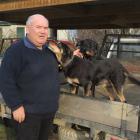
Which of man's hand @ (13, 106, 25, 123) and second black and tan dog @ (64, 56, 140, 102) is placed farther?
second black and tan dog @ (64, 56, 140, 102)

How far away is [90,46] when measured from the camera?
17.3ft

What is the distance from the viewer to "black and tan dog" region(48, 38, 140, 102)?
5.02m

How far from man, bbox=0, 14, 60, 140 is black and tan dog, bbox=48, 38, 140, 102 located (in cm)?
125

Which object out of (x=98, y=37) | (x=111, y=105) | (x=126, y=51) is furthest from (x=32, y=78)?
(x=98, y=37)

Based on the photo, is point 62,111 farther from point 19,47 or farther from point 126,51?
point 126,51

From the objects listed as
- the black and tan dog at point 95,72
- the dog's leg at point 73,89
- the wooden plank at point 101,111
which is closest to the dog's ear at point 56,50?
the black and tan dog at point 95,72

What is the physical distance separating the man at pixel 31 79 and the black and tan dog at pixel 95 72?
4.08ft

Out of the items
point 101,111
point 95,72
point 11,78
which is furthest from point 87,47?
point 11,78

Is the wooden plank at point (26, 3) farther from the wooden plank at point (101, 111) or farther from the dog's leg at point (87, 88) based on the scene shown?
the wooden plank at point (101, 111)

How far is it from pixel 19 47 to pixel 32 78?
11.6 inches

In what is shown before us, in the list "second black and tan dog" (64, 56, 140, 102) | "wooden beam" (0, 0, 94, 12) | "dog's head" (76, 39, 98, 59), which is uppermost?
"wooden beam" (0, 0, 94, 12)

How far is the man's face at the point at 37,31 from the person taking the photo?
3551 millimetres

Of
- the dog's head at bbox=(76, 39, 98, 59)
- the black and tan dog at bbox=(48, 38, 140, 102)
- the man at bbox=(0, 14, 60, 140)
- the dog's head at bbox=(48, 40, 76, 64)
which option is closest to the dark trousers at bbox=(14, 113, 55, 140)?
the man at bbox=(0, 14, 60, 140)

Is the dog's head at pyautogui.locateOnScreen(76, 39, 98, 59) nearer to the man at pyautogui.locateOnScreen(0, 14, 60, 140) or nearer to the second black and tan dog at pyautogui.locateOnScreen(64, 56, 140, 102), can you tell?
the second black and tan dog at pyautogui.locateOnScreen(64, 56, 140, 102)
